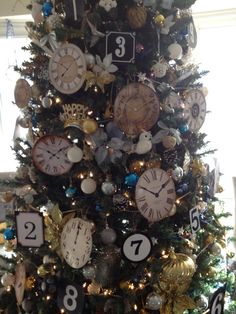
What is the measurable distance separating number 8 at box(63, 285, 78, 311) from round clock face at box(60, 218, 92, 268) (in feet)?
0.33

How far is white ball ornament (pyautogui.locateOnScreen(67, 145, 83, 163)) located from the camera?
53.4 inches

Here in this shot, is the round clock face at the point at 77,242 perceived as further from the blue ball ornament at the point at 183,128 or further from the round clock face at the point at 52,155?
the blue ball ornament at the point at 183,128

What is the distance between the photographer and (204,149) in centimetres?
171

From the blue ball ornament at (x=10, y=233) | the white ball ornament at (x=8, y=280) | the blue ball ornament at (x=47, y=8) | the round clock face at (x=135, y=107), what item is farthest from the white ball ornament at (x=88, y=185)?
the blue ball ornament at (x=47, y=8)

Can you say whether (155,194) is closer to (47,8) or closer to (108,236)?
(108,236)

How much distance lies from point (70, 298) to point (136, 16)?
1041mm

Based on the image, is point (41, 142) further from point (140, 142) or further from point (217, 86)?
point (217, 86)

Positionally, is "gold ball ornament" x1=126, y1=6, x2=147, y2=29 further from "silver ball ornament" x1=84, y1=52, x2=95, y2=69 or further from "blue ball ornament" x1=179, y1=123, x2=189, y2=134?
"blue ball ornament" x1=179, y1=123, x2=189, y2=134

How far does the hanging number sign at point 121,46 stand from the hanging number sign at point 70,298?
2.74 ft

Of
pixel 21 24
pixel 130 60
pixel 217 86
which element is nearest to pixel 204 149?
pixel 130 60

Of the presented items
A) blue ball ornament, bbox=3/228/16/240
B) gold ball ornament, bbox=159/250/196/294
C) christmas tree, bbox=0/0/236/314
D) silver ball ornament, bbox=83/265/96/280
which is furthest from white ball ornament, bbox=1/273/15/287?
gold ball ornament, bbox=159/250/196/294

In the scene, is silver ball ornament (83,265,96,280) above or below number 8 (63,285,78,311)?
above

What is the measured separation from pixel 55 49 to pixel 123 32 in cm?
26

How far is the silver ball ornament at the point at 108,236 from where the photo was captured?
1.36 metres
